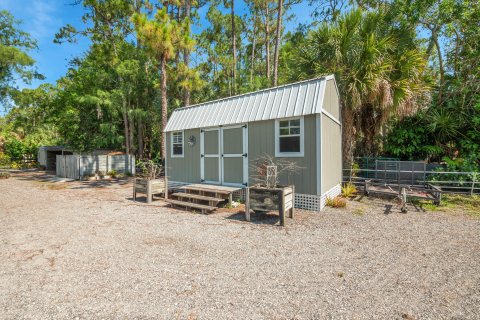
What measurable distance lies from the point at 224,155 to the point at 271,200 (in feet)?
9.41

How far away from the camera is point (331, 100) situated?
7277mm

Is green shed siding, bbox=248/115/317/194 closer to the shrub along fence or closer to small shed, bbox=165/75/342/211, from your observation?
small shed, bbox=165/75/342/211

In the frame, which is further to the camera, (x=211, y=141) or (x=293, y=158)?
(x=211, y=141)

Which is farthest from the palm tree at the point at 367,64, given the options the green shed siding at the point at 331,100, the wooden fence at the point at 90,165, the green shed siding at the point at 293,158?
the wooden fence at the point at 90,165

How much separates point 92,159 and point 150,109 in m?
4.84

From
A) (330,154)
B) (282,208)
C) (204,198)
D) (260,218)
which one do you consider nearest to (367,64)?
(330,154)

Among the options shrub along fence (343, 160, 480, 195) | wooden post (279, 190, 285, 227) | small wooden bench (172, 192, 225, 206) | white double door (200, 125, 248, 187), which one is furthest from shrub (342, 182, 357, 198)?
small wooden bench (172, 192, 225, 206)

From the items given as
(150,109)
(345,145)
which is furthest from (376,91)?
(150,109)

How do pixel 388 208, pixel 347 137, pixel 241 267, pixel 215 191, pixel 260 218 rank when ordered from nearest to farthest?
pixel 241 267
pixel 260 218
pixel 388 208
pixel 215 191
pixel 347 137

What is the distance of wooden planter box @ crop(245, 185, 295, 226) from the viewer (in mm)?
4988

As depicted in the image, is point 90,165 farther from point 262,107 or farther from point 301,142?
point 301,142

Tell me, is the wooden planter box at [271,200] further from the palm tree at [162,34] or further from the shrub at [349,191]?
the palm tree at [162,34]

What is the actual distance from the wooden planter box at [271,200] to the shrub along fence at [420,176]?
4.66 meters

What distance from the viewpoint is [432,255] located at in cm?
356
